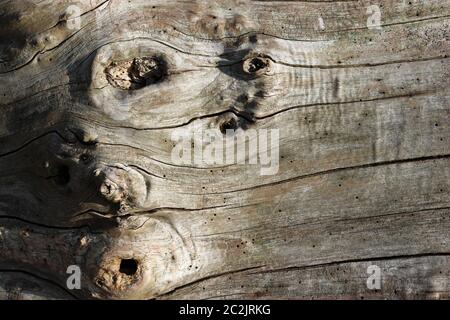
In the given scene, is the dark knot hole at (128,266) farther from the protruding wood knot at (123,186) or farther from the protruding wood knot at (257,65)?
the protruding wood knot at (257,65)

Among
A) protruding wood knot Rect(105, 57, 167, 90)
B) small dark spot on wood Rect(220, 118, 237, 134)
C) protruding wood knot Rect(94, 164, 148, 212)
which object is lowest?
protruding wood knot Rect(94, 164, 148, 212)

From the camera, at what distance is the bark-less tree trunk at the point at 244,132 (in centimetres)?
311

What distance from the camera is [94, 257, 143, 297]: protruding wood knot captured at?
304cm

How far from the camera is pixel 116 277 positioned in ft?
10.0

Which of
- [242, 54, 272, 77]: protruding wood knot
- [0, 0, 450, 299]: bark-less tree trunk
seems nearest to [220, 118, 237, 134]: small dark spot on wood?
[0, 0, 450, 299]: bark-less tree trunk

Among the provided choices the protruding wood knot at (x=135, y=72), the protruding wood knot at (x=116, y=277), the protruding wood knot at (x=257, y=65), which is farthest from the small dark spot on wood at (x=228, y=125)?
the protruding wood knot at (x=116, y=277)

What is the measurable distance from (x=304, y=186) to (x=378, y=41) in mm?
879

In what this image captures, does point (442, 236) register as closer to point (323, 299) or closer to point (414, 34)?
point (323, 299)

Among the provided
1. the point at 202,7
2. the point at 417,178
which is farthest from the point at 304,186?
the point at 202,7

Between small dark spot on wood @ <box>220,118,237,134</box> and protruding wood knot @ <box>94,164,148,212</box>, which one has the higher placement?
small dark spot on wood @ <box>220,118,237,134</box>

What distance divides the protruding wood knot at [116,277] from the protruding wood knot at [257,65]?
1116 mm

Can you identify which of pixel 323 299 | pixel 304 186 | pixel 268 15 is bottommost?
pixel 323 299

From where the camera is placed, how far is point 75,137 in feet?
10.3

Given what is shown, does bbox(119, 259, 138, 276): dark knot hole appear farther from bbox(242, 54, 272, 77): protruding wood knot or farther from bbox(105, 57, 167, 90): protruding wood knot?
bbox(242, 54, 272, 77): protruding wood knot
